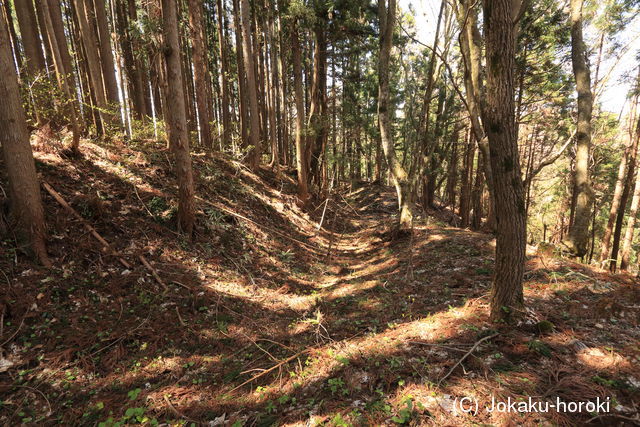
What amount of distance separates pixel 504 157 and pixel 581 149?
22.0ft

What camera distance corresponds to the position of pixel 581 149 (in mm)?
7480

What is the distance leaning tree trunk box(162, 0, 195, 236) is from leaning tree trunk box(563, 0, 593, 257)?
32.4 feet

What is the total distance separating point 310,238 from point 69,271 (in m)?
6.78

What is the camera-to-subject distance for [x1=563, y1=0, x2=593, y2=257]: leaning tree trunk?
284 inches

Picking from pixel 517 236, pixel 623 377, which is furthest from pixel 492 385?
pixel 517 236

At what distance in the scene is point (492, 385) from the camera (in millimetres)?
2580

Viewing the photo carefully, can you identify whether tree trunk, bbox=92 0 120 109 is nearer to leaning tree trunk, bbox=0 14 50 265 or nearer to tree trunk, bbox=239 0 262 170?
tree trunk, bbox=239 0 262 170

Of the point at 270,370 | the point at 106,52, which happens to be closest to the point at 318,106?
the point at 106,52

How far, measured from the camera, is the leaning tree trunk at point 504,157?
3.02 m

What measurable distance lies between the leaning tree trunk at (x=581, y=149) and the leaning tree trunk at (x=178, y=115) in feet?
32.4

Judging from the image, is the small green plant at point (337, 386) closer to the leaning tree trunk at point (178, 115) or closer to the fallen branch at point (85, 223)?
the fallen branch at point (85, 223)

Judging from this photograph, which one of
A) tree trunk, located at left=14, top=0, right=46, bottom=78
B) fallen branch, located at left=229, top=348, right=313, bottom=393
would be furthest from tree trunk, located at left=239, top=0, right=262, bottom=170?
fallen branch, located at left=229, top=348, right=313, bottom=393

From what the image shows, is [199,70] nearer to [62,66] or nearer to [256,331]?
[62,66]

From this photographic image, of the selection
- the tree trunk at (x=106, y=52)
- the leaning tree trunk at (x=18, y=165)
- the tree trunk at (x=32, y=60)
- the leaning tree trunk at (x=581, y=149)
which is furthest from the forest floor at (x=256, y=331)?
→ the tree trunk at (x=106, y=52)
